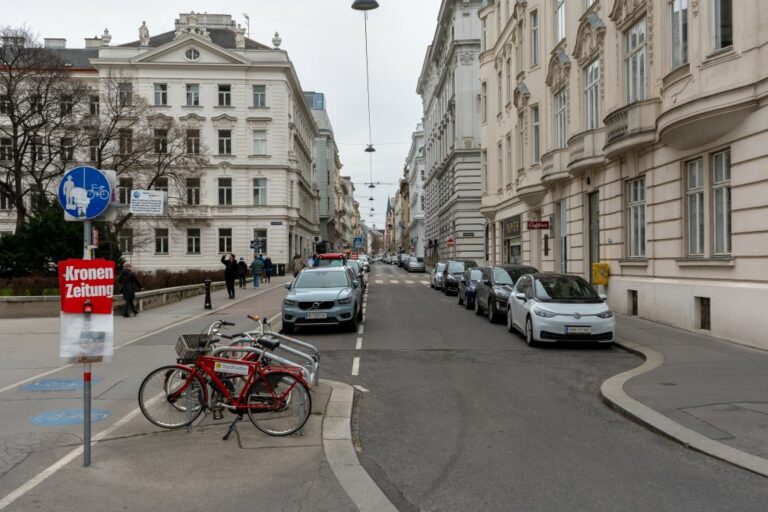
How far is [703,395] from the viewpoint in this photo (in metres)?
7.84

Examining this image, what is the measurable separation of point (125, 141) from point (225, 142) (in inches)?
778

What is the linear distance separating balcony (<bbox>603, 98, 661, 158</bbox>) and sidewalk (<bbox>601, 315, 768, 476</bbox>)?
5571mm

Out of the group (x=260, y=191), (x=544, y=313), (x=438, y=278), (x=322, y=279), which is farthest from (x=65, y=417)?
(x=260, y=191)

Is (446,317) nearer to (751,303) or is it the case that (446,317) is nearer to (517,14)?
(751,303)

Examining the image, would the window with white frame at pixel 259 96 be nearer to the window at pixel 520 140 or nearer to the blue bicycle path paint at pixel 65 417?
the window at pixel 520 140

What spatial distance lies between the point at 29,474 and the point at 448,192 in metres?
52.5

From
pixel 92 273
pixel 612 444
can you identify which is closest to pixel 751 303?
pixel 612 444

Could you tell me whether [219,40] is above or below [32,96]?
above

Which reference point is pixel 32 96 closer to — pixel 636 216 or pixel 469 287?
pixel 469 287

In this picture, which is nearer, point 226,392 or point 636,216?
point 226,392

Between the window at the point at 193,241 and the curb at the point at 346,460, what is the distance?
47673 mm

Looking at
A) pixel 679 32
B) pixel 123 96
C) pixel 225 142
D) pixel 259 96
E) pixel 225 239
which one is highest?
pixel 259 96

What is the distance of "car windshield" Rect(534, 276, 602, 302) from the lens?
13070 millimetres

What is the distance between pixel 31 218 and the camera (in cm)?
2305
